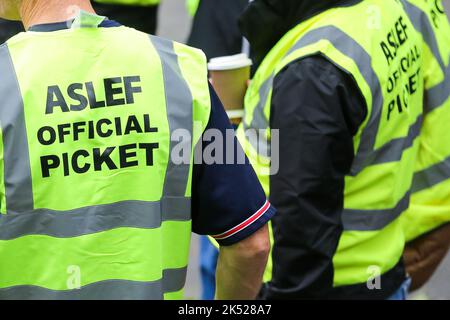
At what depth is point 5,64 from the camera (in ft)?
6.40

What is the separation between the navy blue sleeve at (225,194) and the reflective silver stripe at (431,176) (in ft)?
3.54

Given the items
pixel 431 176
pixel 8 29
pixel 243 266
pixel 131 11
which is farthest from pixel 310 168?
pixel 131 11

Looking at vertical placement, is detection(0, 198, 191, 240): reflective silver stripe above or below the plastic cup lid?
below

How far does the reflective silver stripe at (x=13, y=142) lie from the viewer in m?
1.92

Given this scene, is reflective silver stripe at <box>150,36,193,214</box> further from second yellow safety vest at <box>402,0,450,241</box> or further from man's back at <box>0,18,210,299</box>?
second yellow safety vest at <box>402,0,450,241</box>

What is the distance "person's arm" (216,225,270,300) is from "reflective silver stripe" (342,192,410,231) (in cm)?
49

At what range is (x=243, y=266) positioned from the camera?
230 cm

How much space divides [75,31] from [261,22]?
988 mm

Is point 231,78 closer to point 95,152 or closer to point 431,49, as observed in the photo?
point 431,49

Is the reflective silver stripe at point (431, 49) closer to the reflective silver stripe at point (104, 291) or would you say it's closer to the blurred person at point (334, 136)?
the blurred person at point (334, 136)

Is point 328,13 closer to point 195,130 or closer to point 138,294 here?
point 195,130

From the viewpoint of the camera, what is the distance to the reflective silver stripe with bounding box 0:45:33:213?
6.31ft

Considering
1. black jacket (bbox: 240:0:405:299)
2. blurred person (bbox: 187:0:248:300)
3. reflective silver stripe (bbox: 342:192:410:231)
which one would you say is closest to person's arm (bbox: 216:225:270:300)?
black jacket (bbox: 240:0:405:299)

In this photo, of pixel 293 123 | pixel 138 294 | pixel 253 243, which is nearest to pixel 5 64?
pixel 138 294
